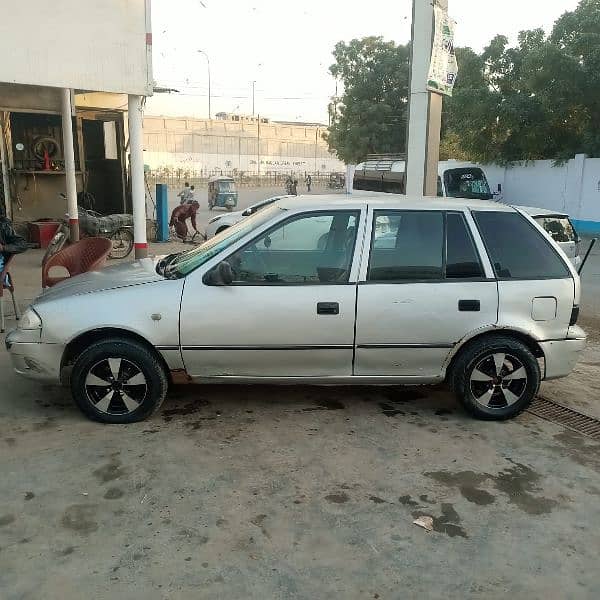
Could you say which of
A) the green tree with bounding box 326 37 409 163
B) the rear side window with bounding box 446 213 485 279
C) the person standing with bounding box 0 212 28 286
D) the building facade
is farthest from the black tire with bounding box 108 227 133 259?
the building facade

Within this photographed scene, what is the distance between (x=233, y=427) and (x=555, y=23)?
835 inches

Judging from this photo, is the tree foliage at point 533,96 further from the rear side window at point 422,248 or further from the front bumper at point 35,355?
the front bumper at point 35,355

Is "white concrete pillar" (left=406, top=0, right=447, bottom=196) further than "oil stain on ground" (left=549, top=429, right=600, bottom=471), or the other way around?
"white concrete pillar" (left=406, top=0, right=447, bottom=196)

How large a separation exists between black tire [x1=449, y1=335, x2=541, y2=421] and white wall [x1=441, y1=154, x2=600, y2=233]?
1694cm

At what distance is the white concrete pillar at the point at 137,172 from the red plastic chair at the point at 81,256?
161 centimetres

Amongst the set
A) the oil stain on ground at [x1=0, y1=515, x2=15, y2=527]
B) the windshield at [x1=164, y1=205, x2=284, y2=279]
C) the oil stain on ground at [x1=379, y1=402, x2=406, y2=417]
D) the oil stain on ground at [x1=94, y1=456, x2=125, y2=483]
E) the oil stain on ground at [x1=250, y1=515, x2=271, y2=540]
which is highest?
the windshield at [x1=164, y1=205, x2=284, y2=279]

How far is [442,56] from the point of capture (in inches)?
268

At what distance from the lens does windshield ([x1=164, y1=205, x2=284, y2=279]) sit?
13.9ft

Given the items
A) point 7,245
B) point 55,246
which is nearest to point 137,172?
point 55,246

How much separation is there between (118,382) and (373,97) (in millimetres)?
31779

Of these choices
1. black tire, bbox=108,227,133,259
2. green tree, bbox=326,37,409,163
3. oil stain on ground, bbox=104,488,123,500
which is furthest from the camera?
green tree, bbox=326,37,409,163

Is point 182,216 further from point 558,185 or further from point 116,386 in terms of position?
point 558,185

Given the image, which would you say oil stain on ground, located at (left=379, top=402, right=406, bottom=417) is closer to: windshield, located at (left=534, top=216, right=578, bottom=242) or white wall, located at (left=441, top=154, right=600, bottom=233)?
windshield, located at (left=534, top=216, right=578, bottom=242)

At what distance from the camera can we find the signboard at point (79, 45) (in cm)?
684
